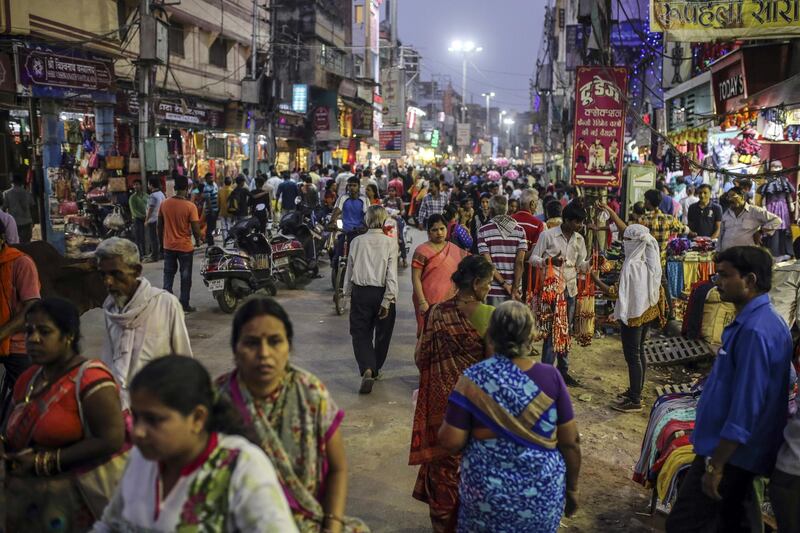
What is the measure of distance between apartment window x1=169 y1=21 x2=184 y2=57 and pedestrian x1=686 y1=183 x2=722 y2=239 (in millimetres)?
17457

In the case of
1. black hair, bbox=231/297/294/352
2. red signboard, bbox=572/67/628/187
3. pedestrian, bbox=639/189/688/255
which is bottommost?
pedestrian, bbox=639/189/688/255

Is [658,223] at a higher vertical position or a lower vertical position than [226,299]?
higher

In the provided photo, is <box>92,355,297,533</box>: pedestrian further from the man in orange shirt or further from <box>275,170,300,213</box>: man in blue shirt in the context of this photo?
<box>275,170,300,213</box>: man in blue shirt

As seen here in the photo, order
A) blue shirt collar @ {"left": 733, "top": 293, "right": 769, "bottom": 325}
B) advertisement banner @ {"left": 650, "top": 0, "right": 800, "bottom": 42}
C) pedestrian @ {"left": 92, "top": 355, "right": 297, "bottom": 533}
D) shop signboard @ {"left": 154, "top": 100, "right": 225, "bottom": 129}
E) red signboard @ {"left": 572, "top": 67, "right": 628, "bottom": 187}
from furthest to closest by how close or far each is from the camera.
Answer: shop signboard @ {"left": 154, "top": 100, "right": 225, "bottom": 129} → red signboard @ {"left": 572, "top": 67, "right": 628, "bottom": 187} → advertisement banner @ {"left": 650, "top": 0, "right": 800, "bottom": 42} → blue shirt collar @ {"left": 733, "top": 293, "right": 769, "bottom": 325} → pedestrian @ {"left": 92, "top": 355, "right": 297, "bottom": 533}

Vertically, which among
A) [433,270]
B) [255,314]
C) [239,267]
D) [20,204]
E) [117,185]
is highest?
[255,314]

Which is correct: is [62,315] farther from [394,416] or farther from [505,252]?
[505,252]

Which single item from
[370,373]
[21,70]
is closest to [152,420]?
[370,373]

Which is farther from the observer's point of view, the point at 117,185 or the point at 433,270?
the point at 117,185

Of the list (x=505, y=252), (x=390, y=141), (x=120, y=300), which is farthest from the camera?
(x=390, y=141)

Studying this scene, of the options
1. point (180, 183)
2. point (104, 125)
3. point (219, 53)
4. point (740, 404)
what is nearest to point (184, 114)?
point (104, 125)

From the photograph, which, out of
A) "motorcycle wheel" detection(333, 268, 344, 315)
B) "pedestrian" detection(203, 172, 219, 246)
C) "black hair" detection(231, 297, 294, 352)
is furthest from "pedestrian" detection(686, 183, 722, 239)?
"pedestrian" detection(203, 172, 219, 246)

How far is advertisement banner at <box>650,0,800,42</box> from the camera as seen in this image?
27.0 feet

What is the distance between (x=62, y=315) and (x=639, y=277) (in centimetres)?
550

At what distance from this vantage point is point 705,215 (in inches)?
508
